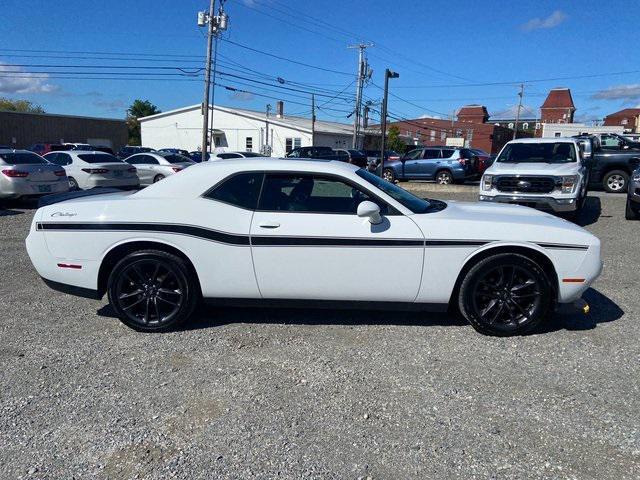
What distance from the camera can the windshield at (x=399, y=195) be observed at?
439 cm

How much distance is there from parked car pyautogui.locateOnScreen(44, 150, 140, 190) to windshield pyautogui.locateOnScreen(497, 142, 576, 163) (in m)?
10.8

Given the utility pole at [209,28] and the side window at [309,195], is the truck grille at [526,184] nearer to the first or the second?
the side window at [309,195]

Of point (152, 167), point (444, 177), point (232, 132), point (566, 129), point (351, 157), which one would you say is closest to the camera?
point (152, 167)

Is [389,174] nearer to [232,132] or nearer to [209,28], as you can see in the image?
[209,28]

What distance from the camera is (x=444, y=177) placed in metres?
19.9

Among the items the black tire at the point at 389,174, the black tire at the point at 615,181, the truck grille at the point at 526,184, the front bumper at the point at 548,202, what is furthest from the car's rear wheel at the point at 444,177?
the front bumper at the point at 548,202

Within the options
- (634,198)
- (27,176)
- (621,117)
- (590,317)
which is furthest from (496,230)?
(621,117)

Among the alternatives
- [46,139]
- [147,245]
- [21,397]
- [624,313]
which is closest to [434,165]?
[624,313]

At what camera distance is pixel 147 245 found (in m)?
4.32

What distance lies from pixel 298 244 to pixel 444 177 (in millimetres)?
16786

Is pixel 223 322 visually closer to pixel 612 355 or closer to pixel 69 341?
pixel 69 341

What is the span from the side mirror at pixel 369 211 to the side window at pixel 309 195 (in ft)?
0.60

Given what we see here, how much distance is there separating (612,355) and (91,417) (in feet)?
12.5

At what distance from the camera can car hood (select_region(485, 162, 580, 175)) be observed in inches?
383
